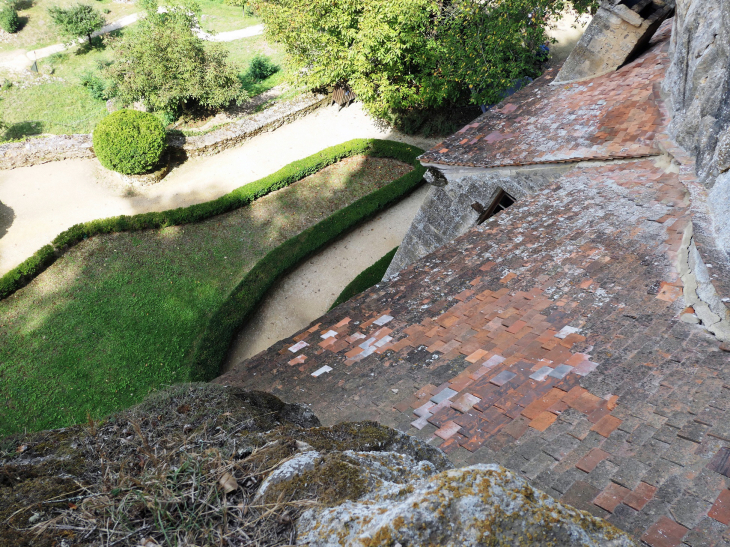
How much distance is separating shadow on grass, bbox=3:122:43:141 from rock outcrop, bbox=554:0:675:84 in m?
20.4

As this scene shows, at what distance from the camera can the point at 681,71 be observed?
7324 millimetres

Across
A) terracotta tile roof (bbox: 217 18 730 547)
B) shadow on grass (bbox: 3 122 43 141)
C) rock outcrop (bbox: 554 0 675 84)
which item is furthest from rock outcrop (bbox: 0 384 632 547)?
shadow on grass (bbox: 3 122 43 141)

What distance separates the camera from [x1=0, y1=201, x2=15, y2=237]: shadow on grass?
14.5 metres

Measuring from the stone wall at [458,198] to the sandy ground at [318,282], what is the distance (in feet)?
11.0

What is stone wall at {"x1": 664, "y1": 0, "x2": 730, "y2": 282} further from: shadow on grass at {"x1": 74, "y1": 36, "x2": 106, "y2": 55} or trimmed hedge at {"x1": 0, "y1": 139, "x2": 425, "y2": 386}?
shadow on grass at {"x1": 74, "y1": 36, "x2": 106, "y2": 55}

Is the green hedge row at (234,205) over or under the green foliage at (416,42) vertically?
under

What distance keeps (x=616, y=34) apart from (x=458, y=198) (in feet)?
14.8

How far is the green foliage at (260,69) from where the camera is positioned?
2253cm

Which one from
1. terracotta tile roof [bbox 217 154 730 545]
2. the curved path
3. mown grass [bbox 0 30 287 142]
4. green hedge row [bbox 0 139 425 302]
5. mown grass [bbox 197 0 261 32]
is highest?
mown grass [bbox 197 0 261 32]

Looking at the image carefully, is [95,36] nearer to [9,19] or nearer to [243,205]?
[9,19]

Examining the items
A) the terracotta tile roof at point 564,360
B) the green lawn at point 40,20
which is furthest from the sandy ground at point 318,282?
the green lawn at point 40,20

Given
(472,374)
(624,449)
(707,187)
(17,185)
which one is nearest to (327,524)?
(624,449)

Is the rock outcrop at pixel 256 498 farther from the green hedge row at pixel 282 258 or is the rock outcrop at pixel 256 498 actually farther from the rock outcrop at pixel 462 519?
the green hedge row at pixel 282 258

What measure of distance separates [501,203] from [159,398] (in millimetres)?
7027
